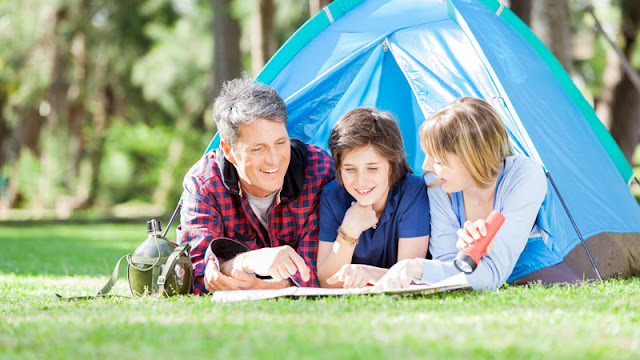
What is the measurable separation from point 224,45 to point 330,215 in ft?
24.0

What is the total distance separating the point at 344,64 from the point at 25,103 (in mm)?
12514

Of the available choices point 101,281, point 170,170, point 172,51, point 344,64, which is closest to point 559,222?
point 344,64

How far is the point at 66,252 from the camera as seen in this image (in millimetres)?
6305

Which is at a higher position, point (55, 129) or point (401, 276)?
point (55, 129)

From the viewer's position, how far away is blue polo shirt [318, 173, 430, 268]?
10.7 ft

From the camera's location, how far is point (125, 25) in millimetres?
13594

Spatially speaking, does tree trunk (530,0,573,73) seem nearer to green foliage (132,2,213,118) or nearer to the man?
the man

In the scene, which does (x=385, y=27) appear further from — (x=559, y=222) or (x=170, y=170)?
(x=170, y=170)

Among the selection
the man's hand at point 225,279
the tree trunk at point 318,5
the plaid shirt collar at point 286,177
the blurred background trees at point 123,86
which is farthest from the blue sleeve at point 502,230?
the blurred background trees at point 123,86

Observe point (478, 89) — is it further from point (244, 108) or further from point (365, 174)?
point (244, 108)

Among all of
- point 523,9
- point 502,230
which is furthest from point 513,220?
point 523,9

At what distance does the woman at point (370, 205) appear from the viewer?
10.5ft

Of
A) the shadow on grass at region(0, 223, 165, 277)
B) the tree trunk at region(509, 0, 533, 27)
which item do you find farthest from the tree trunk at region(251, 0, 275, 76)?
the tree trunk at region(509, 0, 533, 27)

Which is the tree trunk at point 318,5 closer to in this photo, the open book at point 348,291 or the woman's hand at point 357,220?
the woman's hand at point 357,220
